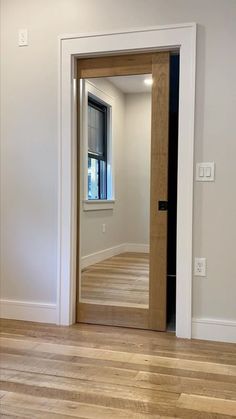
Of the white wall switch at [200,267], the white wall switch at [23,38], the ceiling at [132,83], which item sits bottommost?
the white wall switch at [200,267]

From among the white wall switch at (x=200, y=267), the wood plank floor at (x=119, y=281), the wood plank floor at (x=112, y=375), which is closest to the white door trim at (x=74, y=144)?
the white wall switch at (x=200, y=267)

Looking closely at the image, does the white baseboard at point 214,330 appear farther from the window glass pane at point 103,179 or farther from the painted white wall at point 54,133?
the window glass pane at point 103,179

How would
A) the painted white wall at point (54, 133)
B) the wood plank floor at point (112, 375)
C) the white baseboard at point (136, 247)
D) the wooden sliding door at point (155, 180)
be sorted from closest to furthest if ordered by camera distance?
the wood plank floor at point (112, 375)
the painted white wall at point (54, 133)
the wooden sliding door at point (155, 180)
the white baseboard at point (136, 247)

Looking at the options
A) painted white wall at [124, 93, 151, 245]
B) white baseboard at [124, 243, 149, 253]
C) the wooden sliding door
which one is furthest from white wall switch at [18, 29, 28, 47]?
white baseboard at [124, 243, 149, 253]

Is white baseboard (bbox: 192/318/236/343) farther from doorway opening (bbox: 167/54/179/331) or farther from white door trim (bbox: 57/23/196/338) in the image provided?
doorway opening (bbox: 167/54/179/331)

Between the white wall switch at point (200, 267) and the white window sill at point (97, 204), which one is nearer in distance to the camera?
the white wall switch at point (200, 267)

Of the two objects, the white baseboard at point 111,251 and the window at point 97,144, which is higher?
the window at point 97,144

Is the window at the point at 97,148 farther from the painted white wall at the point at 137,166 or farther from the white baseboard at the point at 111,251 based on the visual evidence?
the white baseboard at the point at 111,251

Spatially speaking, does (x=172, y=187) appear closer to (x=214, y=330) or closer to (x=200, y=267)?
(x=200, y=267)

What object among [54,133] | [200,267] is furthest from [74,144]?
[200,267]

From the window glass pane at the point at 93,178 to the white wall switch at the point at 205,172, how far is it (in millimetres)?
821

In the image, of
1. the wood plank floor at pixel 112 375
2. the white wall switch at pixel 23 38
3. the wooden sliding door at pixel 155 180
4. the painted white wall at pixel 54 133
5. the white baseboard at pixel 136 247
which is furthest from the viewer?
the white wall switch at pixel 23 38

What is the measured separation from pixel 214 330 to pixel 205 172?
3.46 feet

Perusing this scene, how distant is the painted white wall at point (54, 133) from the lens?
9.25 ft
